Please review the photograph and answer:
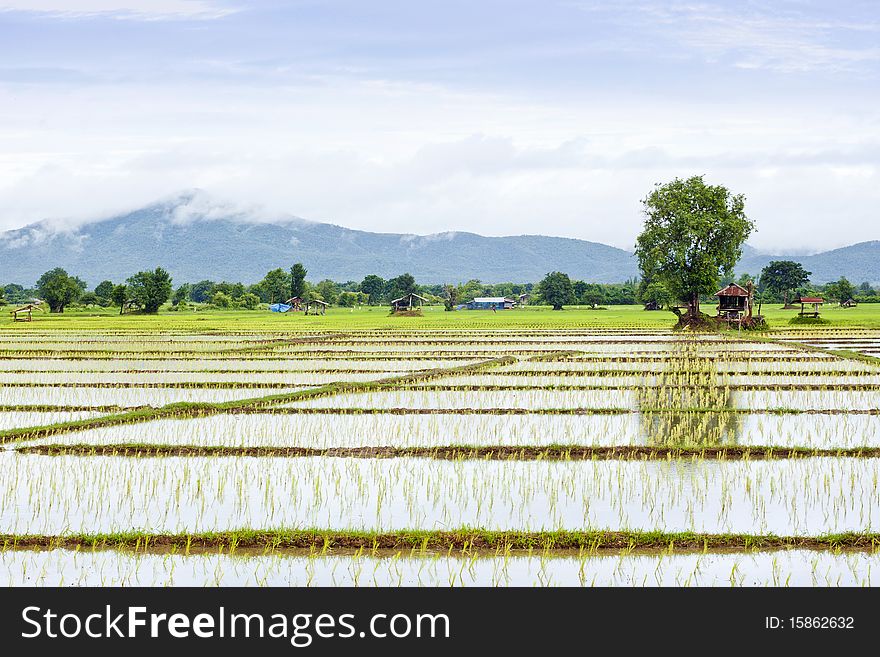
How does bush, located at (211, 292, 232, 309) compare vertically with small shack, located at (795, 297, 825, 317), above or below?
above

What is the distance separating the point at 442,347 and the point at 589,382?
1069 cm

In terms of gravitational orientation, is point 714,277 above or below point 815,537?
above

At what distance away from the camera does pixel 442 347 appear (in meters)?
28.2

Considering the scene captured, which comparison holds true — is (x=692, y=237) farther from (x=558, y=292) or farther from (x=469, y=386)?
(x=558, y=292)

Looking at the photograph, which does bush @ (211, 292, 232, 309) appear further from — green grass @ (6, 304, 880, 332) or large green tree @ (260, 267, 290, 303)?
green grass @ (6, 304, 880, 332)

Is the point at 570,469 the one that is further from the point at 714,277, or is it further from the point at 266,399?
the point at 714,277

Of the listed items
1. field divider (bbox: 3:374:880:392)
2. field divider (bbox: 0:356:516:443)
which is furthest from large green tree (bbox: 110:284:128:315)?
field divider (bbox: 0:356:516:443)

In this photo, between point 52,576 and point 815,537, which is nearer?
point 52,576

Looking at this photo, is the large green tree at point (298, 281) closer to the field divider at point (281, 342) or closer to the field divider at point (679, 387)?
the field divider at point (281, 342)

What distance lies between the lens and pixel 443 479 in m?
9.10

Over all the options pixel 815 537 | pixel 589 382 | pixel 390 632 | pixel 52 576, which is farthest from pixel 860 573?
pixel 589 382

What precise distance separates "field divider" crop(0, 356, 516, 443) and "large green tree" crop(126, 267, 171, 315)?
56.7 m

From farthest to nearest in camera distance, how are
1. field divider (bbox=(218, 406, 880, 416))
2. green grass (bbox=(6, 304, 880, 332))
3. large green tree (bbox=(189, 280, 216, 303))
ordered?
large green tree (bbox=(189, 280, 216, 303)) → green grass (bbox=(6, 304, 880, 332)) → field divider (bbox=(218, 406, 880, 416))

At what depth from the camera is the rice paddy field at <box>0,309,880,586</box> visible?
658 cm
